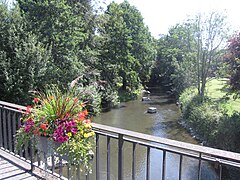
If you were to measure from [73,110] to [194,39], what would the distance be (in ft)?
51.7

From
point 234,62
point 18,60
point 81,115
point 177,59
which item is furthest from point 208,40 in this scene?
point 81,115

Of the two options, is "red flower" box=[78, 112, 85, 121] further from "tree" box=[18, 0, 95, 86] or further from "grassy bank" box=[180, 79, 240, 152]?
"tree" box=[18, 0, 95, 86]

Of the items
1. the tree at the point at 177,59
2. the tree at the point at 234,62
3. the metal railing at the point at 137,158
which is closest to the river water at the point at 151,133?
the metal railing at the point at 137,158

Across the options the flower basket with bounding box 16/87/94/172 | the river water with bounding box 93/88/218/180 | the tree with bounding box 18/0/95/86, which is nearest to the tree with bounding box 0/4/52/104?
the tree with bounding box 18/0/95/86

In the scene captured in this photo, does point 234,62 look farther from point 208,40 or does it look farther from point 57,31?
point 57,31

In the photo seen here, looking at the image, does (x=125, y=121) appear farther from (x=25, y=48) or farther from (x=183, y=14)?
(x=183, y=14)

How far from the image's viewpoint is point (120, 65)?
19.2 m

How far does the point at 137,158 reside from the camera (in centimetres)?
862

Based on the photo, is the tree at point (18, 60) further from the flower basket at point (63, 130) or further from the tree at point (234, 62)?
the tree at point (234, 62)

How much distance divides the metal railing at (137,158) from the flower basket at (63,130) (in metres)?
0.15

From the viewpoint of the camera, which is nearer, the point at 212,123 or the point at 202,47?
the point at 212,123

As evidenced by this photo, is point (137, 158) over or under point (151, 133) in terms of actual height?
under

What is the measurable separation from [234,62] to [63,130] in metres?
9.20

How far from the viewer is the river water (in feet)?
24.7
